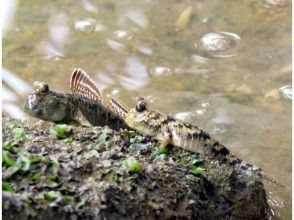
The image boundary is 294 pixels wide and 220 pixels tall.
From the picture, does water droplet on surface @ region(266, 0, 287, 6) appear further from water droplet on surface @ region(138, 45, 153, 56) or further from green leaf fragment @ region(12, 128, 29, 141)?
green leaf fragment @ region(12, 128, 29, 141)

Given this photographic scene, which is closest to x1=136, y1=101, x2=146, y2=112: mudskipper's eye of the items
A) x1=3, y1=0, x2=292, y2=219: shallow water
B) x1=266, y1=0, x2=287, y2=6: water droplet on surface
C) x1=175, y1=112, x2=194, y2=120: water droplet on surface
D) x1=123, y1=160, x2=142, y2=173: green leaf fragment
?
x1=123, y1=160, x2=142, y2=173: green leaf fragment

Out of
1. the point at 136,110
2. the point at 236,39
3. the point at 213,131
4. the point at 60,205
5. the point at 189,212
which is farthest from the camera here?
the point at 236,39

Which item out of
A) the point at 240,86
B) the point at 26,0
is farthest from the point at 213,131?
the point at 26,0

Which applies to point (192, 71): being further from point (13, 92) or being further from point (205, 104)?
point (13, 92)

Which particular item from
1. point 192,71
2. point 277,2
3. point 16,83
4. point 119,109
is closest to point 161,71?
point 192,71

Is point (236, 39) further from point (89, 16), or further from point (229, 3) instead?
point (89, 16)

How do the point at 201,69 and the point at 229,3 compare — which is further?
the point at 229,3
